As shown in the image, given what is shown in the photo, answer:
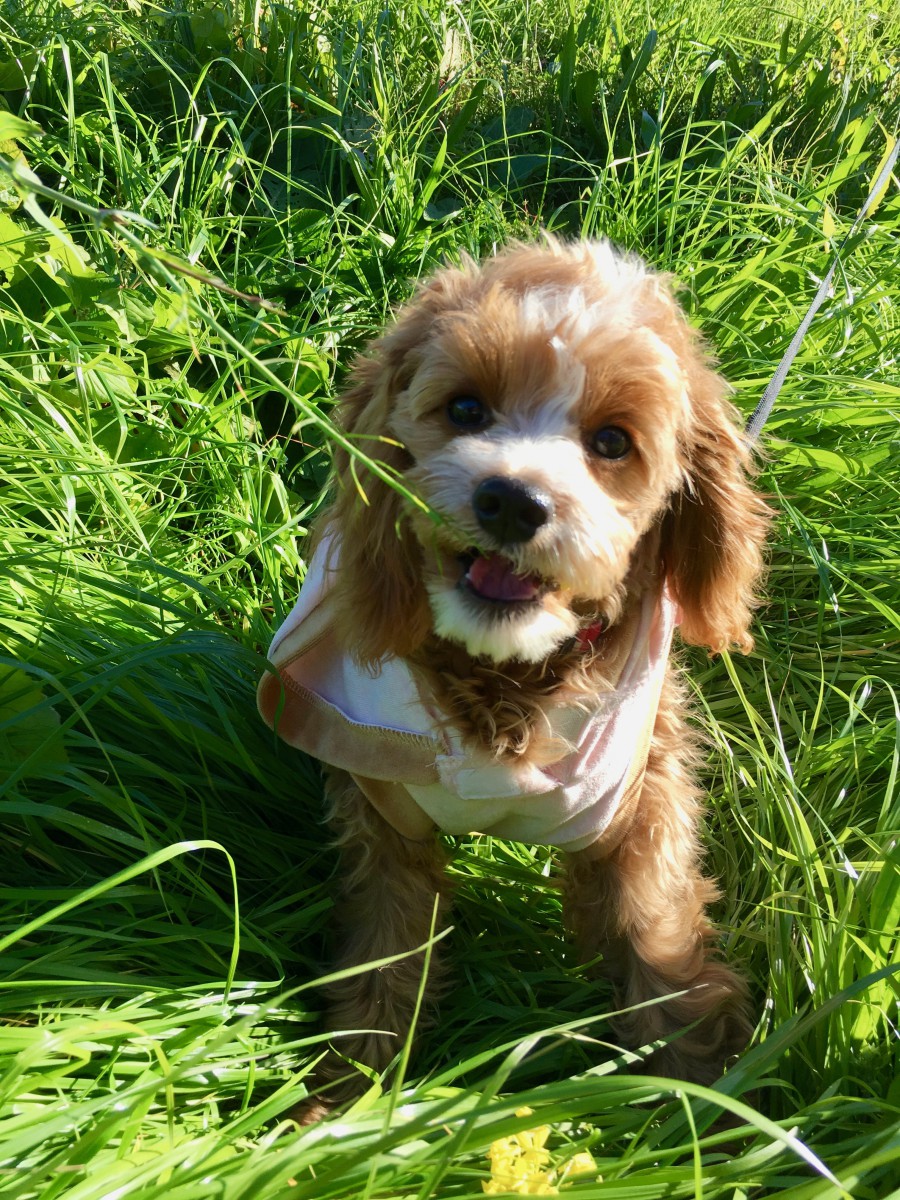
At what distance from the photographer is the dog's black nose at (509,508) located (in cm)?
203

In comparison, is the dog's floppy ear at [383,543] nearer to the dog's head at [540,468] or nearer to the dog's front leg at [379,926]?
the dog's head at [540,468]

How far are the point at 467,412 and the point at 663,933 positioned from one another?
1.31 meters

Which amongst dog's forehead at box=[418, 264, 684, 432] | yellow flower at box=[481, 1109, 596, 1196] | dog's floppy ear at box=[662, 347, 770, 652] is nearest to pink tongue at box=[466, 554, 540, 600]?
dog's forehead at box=[418, 264, 684, 432]

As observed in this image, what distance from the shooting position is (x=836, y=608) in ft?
10.2

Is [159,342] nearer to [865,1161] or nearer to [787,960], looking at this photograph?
[787,960]

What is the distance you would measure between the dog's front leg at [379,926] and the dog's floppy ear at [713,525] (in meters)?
0.83

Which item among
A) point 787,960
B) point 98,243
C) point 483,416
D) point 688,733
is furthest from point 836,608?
point 98,243

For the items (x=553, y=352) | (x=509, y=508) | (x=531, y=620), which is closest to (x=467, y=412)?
(x=553, y=352)

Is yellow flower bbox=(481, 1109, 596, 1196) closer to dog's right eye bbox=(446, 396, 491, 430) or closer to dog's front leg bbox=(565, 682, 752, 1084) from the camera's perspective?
dog's front leg bbox=(565, 682, 752, 1084)

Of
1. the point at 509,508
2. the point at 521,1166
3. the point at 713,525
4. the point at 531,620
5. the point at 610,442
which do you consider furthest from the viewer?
the point at 713,525

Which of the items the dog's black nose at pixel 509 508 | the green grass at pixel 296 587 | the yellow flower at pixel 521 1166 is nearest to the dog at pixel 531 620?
the dog's black nose at pixel 509 508

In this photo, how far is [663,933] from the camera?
2.61m

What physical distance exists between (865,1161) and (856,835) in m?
A: 1.04

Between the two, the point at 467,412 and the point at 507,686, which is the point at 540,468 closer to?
the point at 467,412
